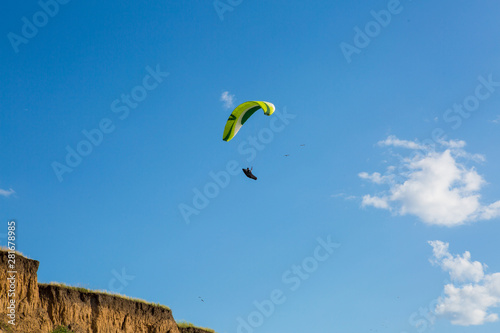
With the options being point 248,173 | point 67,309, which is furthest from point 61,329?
point 248,173

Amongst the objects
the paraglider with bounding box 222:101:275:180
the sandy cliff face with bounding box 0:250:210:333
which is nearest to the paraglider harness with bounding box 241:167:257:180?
the paraglider with bounding box 222:101:275:180

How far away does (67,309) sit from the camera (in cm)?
2572

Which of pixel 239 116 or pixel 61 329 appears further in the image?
pixel 239 116

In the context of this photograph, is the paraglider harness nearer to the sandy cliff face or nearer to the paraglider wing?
the paraglider wing

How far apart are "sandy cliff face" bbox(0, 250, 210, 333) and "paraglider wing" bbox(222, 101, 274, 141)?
417 inches

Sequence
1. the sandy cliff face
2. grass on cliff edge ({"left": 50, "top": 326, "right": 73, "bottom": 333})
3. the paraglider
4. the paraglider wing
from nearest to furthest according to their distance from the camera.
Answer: the sandy cliff face, grass on cliff edge ({"left": 50, "top": 326, "right": 73, "bottom": 333}), the paraglider, the paraglider wing

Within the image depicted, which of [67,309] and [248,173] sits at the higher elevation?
[248,173]

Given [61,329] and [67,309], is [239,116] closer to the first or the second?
[67,309]

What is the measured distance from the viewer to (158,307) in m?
31.2

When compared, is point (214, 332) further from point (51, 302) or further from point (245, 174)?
point (245, 174)

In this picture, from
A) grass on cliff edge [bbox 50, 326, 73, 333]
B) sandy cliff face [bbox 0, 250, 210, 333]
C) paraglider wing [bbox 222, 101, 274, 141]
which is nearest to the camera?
sandy cliff face [bbox 0, 250, 210, 333]

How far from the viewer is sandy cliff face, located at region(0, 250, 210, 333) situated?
920 inches

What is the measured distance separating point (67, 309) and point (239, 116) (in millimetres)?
12404

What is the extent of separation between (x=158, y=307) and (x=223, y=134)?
11.4 meters
